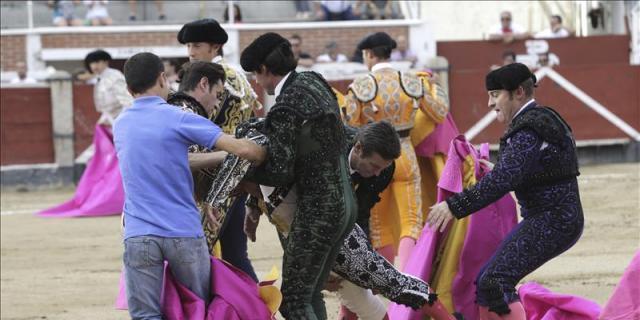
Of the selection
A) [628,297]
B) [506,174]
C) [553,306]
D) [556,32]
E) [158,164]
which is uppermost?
[556,32]

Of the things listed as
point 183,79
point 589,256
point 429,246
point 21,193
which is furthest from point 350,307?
point 21,193

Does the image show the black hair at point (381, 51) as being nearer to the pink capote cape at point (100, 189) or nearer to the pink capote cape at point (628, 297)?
the pink capote cape at point (628, 297)

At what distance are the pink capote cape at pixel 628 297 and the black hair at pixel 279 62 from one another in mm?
1407

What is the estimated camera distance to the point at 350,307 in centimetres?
543

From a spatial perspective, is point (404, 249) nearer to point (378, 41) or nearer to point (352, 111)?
point (352, 111)

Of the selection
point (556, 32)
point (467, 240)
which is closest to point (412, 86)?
point (467, 240)

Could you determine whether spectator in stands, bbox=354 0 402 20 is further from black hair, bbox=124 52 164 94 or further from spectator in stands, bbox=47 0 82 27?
black hair, bbox=124 52 164 94

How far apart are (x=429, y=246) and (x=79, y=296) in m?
2.82

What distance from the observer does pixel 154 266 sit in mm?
4613

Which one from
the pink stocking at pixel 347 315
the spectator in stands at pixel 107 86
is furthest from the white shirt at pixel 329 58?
the pink stocking at pixel 347 315

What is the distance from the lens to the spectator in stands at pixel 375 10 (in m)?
19.1

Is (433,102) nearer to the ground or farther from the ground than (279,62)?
nearer to the ground

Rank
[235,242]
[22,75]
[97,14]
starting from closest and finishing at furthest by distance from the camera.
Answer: [235,242]
[22,75]
[97,14]

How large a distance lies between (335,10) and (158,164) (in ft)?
47.8
